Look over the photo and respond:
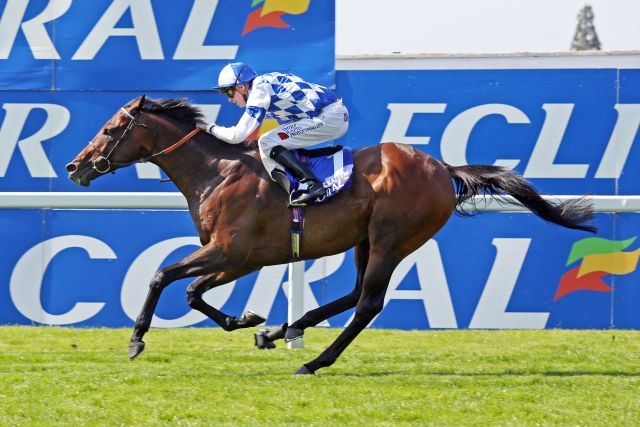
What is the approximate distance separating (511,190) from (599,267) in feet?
7.98

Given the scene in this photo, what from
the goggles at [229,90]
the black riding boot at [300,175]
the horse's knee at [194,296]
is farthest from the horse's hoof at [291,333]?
the goggles at [229,90]

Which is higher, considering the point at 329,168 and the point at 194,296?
the point at 329,168

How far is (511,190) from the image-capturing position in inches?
284

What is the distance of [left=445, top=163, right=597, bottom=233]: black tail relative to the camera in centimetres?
714

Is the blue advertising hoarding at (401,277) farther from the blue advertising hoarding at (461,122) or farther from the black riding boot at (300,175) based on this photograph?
the black riding boot at (300,175)

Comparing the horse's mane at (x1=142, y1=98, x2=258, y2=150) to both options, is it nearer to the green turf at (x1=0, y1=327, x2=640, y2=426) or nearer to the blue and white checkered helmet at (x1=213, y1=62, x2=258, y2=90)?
the blue and white checkered helmet at (x1=213, y1=62, x2=258, y2=90)

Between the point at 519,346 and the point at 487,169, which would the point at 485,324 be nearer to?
the point at 519,346

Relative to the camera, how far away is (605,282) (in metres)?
9.30

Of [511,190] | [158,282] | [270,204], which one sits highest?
[270,204]

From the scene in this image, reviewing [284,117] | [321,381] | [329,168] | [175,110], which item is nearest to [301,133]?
[284,117]

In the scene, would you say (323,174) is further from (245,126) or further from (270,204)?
(245,126)

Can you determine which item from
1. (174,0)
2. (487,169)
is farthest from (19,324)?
(487,169)

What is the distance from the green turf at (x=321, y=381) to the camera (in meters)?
5.38

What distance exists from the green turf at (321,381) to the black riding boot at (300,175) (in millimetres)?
1086
